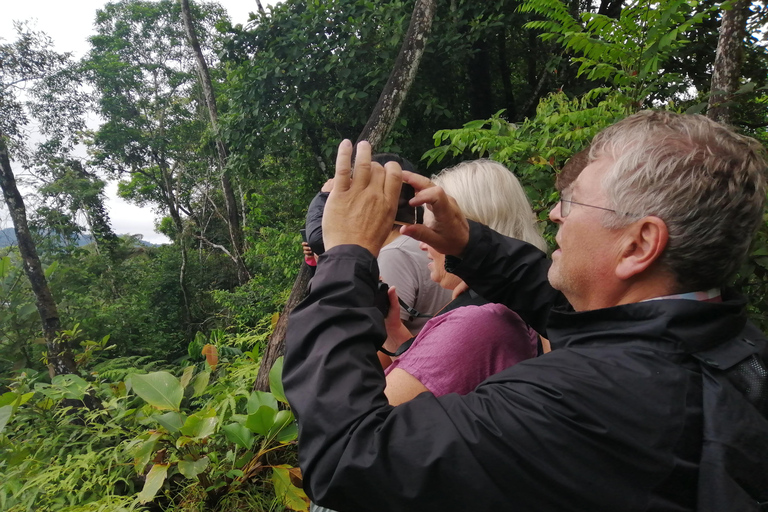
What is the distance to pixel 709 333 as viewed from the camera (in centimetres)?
71

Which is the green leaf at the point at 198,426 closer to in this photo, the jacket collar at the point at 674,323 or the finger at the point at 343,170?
the finger at the point at 343,170

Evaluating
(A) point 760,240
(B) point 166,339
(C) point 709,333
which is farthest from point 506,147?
(B) point 166,339

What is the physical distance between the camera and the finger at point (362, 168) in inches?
37.8

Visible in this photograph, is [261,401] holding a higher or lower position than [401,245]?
lower

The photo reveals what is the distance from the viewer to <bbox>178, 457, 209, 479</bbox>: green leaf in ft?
7.48

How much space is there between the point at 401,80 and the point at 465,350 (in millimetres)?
3795

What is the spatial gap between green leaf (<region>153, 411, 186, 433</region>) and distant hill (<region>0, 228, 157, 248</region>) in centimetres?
457

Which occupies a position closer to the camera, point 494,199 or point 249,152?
point 494,199

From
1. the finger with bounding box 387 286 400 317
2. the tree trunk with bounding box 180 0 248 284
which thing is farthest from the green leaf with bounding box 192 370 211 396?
the tree trunk with bounding box 180 0 248 284

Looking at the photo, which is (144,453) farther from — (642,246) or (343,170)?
(642,246)

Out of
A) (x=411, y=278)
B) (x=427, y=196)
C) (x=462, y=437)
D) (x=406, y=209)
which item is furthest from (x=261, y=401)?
(x=462, y=437)

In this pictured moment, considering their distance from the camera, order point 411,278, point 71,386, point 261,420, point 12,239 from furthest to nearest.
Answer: point 12,239, point 71,386, point 261,420, point 411,278

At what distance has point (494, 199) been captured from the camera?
1545 mm

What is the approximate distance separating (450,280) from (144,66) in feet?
63.7
